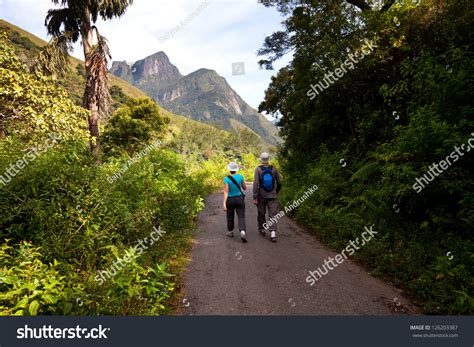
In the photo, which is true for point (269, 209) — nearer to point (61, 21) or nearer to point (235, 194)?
point (235, 194)

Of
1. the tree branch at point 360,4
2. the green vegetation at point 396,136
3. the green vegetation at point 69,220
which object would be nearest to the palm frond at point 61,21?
the green vegetation at point 69,220

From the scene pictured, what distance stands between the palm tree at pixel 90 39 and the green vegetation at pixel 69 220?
3.05m

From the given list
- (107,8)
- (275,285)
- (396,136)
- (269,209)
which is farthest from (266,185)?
(107,8)

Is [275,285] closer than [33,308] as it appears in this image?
No

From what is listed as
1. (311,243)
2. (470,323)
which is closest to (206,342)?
(470,323)

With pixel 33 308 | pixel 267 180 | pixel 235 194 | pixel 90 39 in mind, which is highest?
pixel 90 39

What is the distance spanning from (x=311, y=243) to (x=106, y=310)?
494cm

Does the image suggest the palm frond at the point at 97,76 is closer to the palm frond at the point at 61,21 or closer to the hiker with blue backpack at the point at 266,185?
the palm frond at the point at 61,21

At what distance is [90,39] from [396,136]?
12.1 metres

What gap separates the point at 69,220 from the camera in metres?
4.19

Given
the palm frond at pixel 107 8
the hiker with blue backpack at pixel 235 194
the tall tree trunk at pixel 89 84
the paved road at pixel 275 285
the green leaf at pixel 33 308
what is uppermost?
the palm frond at pixel 107 8

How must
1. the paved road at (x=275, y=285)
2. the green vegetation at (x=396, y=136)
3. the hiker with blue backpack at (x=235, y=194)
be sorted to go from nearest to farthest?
the paved road at (x=275, y=285), the green vegetation at (x=396, y=136), the hiker with blue backpack at (x=235, y=194)

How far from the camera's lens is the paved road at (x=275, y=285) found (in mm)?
3604

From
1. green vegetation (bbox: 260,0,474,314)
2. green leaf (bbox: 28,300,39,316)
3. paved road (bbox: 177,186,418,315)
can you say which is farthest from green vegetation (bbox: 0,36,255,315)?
green vegetation (bbox: 260,0,474,314)
